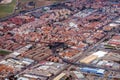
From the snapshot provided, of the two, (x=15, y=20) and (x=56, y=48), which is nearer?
(x=56, y=48)

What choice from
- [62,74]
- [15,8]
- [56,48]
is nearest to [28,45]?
[56,48]

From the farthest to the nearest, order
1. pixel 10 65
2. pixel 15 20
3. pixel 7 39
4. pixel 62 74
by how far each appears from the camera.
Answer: pixel 15 20 < pixel 7 39 < pixel 10 65 < pixel 62 74

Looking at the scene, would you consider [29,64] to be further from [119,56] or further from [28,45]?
[119,56]

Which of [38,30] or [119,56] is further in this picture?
[38,30]

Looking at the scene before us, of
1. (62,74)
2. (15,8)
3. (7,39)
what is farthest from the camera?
(15,8)

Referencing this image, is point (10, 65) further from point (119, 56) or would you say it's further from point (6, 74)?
point (119, 56)

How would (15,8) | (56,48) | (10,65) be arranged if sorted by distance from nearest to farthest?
(10,65)
(56,48)
(15,8)

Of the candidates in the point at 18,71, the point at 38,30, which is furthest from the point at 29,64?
the point at 38,30

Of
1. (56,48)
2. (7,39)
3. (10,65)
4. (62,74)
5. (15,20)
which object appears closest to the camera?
(62,74)
